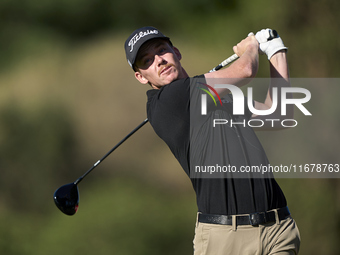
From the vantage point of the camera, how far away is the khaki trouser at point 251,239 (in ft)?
5.22

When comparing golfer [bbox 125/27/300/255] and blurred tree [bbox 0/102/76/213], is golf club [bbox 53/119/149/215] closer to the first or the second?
blurred tree [bbox 0/102/76/213]

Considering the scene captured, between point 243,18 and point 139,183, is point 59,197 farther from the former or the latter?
point 243,18

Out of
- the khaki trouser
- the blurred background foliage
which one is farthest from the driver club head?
the khaki trouser

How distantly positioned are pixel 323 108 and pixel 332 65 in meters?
0.32

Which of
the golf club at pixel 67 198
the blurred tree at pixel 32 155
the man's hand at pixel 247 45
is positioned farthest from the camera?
the blurred tree at pixel 32 155

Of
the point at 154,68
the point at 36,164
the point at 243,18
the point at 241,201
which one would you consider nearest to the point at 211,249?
the point at 241,201

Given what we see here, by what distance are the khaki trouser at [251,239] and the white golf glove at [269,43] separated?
0.63 metres

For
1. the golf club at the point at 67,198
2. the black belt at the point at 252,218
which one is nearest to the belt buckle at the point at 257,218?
the black belt at the point at 252,218

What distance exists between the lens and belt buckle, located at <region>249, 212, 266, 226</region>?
1.58 metres

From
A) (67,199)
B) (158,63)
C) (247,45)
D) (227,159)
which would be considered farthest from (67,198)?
(247,45)

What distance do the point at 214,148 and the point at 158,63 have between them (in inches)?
16.6

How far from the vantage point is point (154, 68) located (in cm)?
186

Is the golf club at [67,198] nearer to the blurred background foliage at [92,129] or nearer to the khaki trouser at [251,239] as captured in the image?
the blurred background foliage at [92,129]

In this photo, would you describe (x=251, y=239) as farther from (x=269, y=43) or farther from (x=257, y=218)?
(x=269, y=43)
